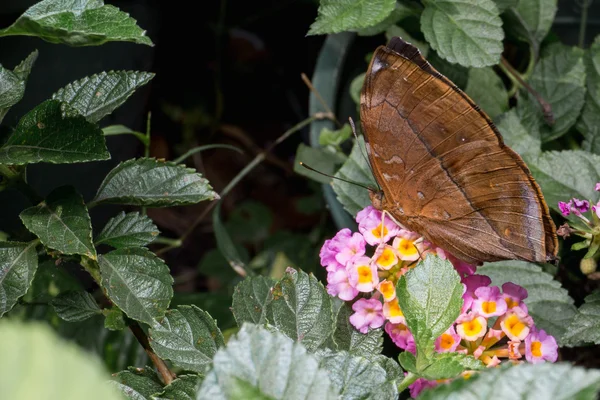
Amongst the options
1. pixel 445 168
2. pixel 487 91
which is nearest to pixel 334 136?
pixel 487 91

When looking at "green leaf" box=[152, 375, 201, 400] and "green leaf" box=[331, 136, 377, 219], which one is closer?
"green leaf" box=[152, 375, 201, 400]

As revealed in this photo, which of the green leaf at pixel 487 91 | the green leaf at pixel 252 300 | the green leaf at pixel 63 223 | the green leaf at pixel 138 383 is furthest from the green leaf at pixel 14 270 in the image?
the green leaf at pixel 487 91

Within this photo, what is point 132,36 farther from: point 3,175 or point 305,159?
point 305,159

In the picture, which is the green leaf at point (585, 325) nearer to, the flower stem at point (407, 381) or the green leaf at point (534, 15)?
the flower stem at point (407, 381)

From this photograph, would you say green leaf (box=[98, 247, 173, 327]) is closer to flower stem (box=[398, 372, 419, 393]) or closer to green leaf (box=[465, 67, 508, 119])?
flower stem (box=[398, 372, 419, 393])

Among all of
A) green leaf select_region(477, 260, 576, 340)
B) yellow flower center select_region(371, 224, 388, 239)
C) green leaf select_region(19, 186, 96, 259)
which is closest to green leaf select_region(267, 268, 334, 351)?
yellow flower center select_region(371, 224, 388, 239)

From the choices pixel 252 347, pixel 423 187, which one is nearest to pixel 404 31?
pixel 423 187
